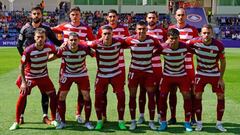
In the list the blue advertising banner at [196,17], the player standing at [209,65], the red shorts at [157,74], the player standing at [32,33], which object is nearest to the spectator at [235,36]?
the blue advertising banner at [196,17]

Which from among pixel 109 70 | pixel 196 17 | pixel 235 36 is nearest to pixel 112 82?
pixel 109 70

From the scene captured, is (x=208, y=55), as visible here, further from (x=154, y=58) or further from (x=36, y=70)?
(x=36, y=70)

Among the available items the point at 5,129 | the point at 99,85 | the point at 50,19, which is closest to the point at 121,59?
the point at 99,85

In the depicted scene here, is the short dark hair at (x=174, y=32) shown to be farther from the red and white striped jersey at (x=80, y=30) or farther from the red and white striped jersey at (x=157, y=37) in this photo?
the red and white striped jersey at (x=80, y=30)

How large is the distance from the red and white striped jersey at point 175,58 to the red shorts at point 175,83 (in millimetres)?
80

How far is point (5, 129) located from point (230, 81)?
932cm

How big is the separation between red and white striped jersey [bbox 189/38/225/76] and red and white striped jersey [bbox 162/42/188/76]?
0.67ft

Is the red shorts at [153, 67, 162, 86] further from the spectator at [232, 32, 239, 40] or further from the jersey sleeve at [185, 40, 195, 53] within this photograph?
the spectator at [232, 32, 239, 40]

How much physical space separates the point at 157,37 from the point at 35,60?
2470 mm

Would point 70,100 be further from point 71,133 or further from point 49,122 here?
point 71,133

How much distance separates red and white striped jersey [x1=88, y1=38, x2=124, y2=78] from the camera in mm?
8031

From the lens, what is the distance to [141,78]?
8.21m

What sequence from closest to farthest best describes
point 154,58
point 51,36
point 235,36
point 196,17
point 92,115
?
point 154,58, point 51,36, point 92,115, point 196,17, point 235,36

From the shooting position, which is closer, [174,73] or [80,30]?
[174,73]
